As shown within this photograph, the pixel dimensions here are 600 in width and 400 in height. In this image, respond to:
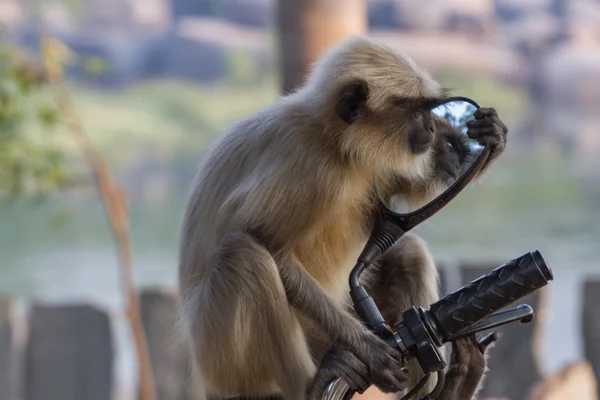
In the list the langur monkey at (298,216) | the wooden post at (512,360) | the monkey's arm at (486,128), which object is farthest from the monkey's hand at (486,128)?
the wooden post at (512,360)

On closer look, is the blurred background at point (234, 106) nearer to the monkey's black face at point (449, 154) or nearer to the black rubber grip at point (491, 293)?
the monkey's black face at point (449, 154)

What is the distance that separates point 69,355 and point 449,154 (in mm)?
3160

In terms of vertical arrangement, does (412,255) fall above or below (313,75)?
below

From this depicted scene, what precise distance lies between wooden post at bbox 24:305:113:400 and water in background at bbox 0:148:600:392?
11.0 ft

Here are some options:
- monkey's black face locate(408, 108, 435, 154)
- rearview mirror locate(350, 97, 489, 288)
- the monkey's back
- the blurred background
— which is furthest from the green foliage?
the blurred background

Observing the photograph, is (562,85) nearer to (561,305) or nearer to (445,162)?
(561,305)

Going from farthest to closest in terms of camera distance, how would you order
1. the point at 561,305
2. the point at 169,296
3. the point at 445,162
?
the point at 561,305 → the point at 169,296 → the point at 445,162

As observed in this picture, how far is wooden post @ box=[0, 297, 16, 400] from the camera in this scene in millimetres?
4406

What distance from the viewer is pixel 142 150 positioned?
348 inches

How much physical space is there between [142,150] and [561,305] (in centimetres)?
443

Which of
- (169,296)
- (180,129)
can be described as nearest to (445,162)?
(169,296)

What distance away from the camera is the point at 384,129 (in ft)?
6.38

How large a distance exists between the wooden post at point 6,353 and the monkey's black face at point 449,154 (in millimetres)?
3082

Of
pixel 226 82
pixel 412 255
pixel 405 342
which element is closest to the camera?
pixel 405 342
